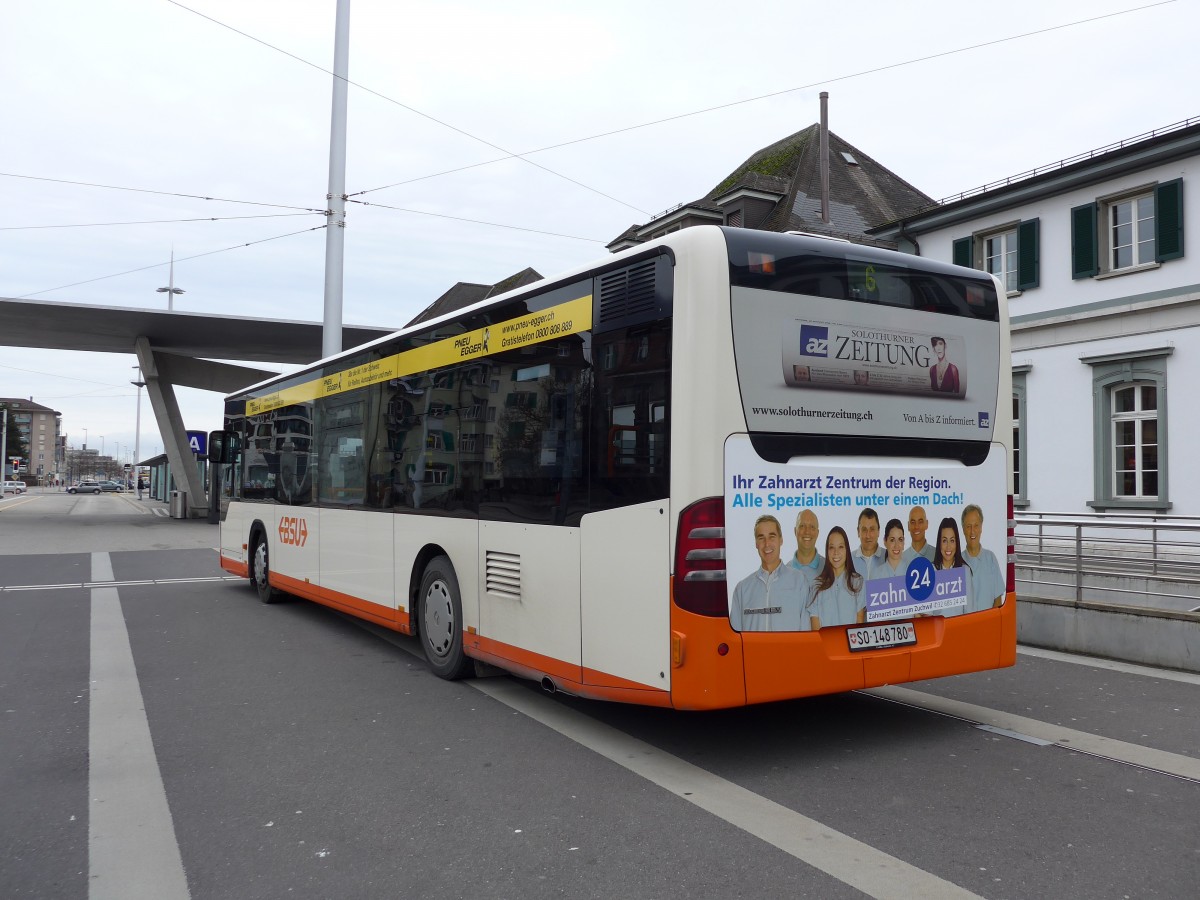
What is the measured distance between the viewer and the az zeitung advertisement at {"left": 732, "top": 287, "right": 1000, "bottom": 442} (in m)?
5.13

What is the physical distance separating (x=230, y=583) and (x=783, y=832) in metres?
12.5

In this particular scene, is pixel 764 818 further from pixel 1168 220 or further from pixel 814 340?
pixel 1168 220

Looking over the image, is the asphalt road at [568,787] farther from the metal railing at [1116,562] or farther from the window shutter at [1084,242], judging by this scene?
the window shutter at [1084,242]

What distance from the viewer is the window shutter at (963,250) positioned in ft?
69.1

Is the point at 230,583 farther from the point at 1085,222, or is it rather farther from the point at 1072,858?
the point at 1085,222

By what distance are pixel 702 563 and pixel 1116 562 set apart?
8.47m

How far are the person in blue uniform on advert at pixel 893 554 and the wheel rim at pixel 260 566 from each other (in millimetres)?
8829

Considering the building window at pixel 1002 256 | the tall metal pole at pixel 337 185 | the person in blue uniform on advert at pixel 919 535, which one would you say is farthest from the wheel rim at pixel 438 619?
the building window at pixel 1002 256

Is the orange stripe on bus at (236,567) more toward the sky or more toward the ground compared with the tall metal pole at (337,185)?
more toward the ground

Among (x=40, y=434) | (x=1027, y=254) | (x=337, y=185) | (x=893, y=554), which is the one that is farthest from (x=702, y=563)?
(x=40, y=434)

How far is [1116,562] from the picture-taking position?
11461 millimetres

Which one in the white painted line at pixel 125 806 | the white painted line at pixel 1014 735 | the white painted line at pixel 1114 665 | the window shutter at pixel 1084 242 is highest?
the window shutter at pixel 1084 242

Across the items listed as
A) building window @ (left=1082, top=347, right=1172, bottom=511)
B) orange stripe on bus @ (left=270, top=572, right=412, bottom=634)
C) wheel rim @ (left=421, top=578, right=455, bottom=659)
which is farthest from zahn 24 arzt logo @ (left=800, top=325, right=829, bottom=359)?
building window @ (left=1082, top=347, right=1172, bottom=511)

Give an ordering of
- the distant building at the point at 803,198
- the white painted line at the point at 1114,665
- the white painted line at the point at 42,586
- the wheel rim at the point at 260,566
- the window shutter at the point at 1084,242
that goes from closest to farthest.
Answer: the white painted line at the point at 1114,665 < the wheel rim at the point at 260,566 < the white painted line at the point at 42,586 < the window shutter at the point at 1084,242 < the distant building at the point at 803,198
